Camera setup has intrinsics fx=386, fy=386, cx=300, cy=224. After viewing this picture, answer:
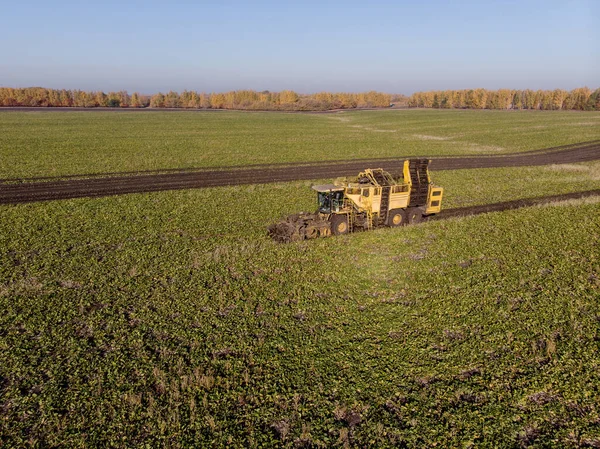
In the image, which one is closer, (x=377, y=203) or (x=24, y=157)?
(x=377, y=203)

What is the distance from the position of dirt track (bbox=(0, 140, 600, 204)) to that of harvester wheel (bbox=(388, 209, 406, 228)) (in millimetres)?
16357

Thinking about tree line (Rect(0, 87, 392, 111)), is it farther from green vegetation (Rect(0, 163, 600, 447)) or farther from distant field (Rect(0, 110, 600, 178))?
green vegetation (Rect(0, 163, 600, 447))

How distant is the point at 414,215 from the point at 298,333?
13187mm

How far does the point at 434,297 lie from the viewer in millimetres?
14789

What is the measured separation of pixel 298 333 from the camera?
42.1 feet

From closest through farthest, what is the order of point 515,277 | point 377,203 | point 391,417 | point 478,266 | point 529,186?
point 391,417 < point 515,277 < point 478,266 < point 377,203 < point 529,186

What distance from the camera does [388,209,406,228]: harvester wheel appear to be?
2256 centimetres

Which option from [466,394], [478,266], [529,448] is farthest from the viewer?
[478,266]

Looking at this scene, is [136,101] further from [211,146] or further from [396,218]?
[396,218]

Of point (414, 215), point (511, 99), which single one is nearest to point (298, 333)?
point (414, 215)

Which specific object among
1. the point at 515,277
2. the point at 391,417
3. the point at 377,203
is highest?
the point at 377,203

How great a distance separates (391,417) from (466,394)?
2.22 m

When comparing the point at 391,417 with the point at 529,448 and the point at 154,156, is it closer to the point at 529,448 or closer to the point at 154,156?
the point at 529,448

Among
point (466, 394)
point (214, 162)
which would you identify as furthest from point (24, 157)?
point (466, 394)
